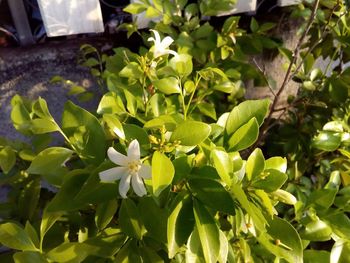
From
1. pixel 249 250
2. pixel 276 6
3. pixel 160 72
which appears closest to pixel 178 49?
pixel 160 72

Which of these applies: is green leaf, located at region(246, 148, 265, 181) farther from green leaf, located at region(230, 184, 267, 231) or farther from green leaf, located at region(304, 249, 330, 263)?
green leaf, located at region(304, 249, 330, 263)

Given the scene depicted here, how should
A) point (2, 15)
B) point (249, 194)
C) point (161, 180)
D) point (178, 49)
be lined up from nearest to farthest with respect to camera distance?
point (161, 180) < point (249, 194) < point (178, 49) < point (2, 15)

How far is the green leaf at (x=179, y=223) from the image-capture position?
59cm

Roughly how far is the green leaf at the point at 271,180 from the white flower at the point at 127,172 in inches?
8.4

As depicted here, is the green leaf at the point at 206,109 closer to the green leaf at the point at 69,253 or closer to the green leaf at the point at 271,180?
the green leaf at the point at 271,180

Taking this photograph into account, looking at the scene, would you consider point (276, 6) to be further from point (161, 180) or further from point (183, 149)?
point (161, 180)

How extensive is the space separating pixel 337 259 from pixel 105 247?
0.49 metres

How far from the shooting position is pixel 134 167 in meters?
0.61

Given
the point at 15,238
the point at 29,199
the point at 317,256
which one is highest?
the point at 15,238

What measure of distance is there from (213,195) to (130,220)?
0.55 feet

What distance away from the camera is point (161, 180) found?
0.57 m

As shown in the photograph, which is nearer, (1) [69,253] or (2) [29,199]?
(1) [69,253]

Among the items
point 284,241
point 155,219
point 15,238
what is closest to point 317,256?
point 284,241

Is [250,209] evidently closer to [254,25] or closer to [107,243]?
[107,243]
